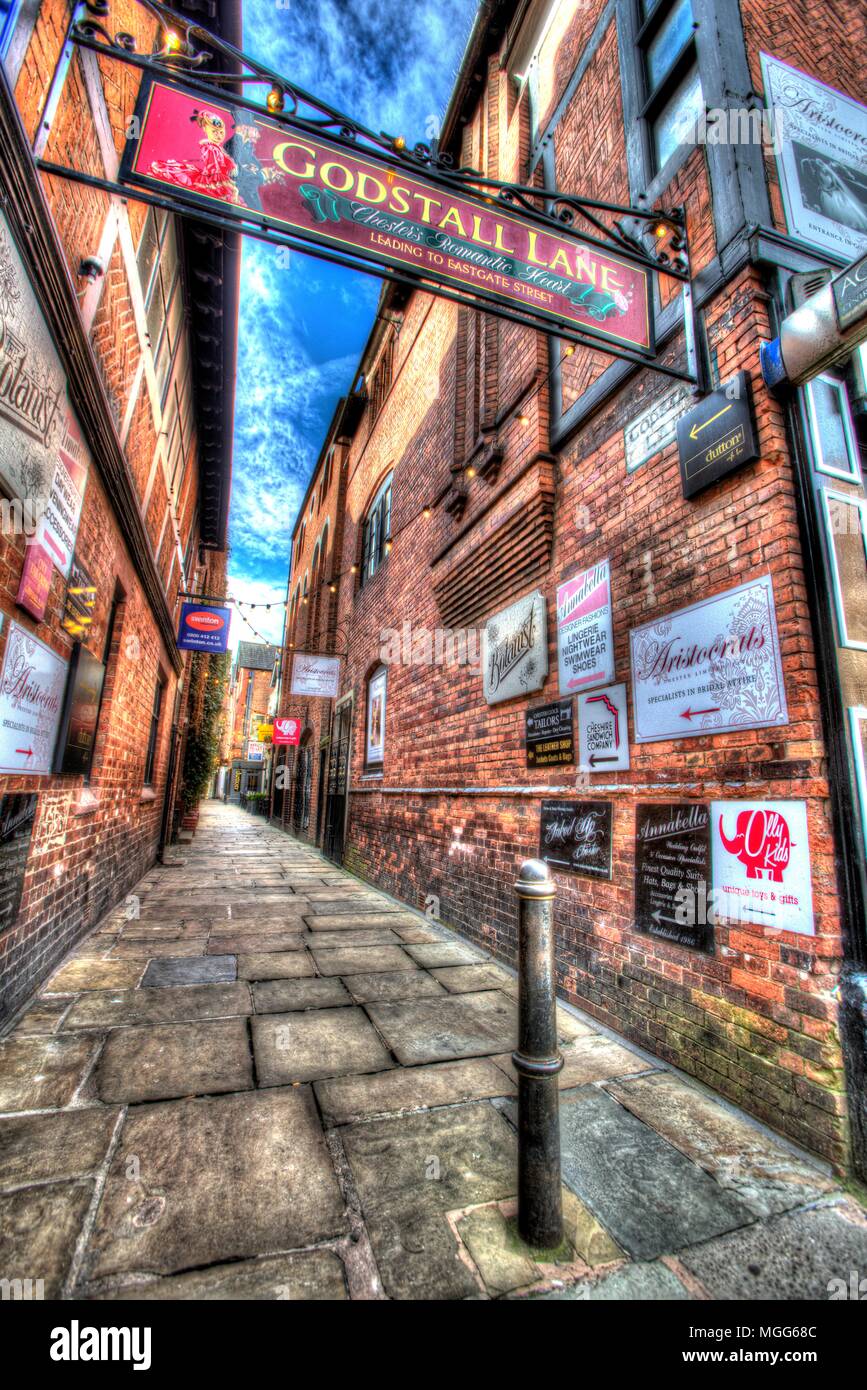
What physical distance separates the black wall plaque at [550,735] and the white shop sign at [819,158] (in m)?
2.96

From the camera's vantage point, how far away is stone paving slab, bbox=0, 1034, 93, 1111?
7.00 ft

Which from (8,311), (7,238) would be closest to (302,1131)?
(8,311)

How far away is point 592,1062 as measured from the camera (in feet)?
8.89

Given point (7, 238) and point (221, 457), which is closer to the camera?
point (7, 238)

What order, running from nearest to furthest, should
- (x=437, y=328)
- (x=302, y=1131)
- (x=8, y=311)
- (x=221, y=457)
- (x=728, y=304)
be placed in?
(x=302, y=1131), (x=8, y=311), (x=728, y=304), (x=437, y=328), (x=221, y=457)

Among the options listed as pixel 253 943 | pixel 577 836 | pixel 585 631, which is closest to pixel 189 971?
pixel 253 943

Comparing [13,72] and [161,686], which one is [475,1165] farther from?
[161,686]

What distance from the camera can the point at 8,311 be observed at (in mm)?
2189

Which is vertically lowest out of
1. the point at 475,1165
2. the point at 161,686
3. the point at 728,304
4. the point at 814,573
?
the point at 475,1165

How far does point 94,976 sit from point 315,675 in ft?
24.7

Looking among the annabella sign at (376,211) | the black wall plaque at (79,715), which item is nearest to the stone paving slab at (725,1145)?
the black wall plaque at (79,715)

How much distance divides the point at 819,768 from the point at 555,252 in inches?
122

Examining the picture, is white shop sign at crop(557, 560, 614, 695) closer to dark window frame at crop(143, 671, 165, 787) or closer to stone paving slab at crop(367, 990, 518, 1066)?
stone paving slab at crop(367, 990, 518, 1066)

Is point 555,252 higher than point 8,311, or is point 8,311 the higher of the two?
point 555,252
